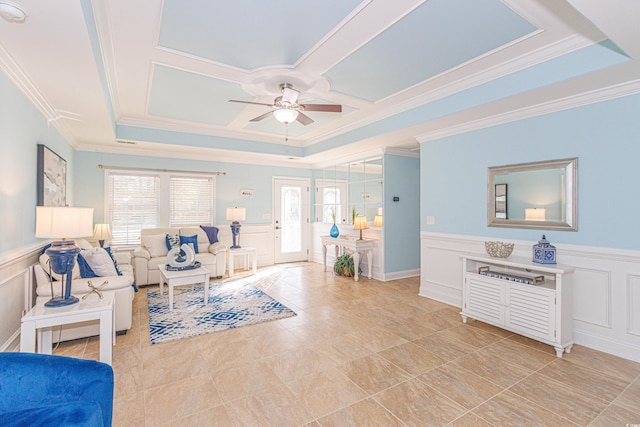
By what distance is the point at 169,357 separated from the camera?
2.81 metres

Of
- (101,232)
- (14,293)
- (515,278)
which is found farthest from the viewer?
(101,232)

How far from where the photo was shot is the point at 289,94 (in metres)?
3.41

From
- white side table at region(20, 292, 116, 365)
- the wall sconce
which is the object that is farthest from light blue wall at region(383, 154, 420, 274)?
white side table at region(20, 292, 116, 365)

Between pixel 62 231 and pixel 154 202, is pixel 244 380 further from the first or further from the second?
pixel 154 202

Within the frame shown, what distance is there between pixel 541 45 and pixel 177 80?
364 centimetres

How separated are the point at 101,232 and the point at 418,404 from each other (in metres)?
5.26

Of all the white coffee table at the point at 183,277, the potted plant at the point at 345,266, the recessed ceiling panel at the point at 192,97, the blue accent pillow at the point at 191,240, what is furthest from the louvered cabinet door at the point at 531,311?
the blue accent pillow at the point at 191,240

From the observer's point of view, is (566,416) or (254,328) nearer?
(566,416)

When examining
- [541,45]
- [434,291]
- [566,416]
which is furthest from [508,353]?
[541,45]

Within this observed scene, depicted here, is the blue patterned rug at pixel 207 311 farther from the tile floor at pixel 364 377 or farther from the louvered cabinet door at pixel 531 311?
the louvered cabinet door at pixel 531 311

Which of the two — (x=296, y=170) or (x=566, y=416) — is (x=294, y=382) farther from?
(x=296, y=170)

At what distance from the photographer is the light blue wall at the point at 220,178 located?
5449mm

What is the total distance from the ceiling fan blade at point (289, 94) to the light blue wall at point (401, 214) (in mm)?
2672

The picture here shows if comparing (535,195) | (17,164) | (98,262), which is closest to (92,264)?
(98,262)
